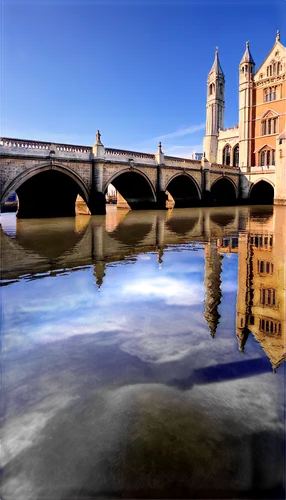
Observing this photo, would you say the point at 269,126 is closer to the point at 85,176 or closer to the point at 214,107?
the point at 214,107

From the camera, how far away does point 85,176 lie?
27.7 metres

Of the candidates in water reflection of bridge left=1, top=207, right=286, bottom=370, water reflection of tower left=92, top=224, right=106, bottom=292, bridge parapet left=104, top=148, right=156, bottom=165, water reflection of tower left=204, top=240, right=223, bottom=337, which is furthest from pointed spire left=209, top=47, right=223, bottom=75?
water reflection of tower left=204, top=240, right=223, bottom=337

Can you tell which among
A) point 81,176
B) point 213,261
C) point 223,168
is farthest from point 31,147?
point 223,168

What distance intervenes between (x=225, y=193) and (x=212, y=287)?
49141 mm

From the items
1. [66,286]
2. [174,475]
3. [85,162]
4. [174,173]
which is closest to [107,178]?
[85,162]

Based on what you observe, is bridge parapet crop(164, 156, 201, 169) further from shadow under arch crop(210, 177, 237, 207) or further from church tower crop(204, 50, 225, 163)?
church tower crop(204, 50, 225, 163)

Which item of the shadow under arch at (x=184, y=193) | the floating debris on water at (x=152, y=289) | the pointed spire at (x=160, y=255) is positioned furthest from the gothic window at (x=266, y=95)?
the floating debris on water at (x=152, y=289)

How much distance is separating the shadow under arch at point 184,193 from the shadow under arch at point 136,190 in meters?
6.62

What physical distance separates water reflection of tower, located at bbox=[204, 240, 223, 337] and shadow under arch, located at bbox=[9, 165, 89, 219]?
61.2 ft

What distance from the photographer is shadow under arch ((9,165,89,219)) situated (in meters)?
26.7

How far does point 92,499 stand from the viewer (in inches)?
84.6

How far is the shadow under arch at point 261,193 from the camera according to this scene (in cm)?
5450

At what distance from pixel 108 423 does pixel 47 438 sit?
1.62ft

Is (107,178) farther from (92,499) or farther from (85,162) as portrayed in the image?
(92,499)
